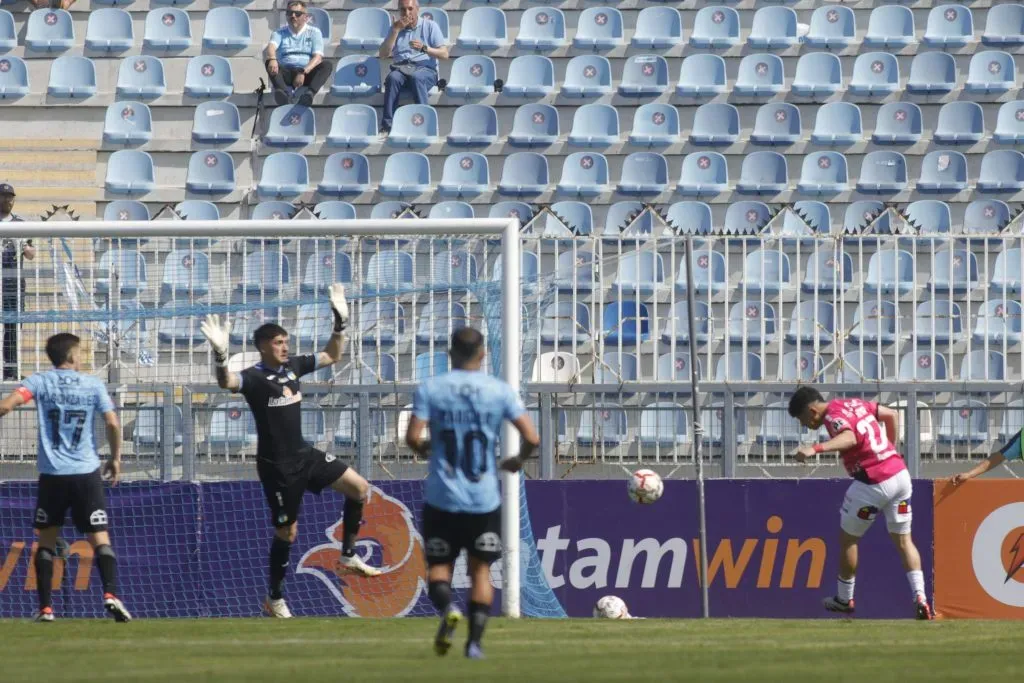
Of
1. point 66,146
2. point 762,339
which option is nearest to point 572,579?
point 762,339

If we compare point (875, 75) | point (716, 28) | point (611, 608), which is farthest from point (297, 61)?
point (611, 608)

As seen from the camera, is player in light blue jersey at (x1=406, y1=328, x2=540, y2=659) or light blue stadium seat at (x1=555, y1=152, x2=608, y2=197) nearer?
player in light blue jersey at (x1=406, y1=328, x2=540, y2=659)

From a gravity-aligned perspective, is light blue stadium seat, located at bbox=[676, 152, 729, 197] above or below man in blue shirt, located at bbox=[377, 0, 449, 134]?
below

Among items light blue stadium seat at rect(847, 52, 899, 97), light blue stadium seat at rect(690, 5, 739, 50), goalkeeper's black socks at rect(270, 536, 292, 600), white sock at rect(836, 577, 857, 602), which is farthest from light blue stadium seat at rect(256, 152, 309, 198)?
white sock at rect(836, 577, 857, 602)

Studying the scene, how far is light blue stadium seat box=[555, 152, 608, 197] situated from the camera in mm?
17734

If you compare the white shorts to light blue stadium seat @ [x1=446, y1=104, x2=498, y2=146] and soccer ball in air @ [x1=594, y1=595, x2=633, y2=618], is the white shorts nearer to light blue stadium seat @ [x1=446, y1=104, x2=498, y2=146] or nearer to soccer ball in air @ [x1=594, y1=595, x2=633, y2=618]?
soccer ball in air @ [x1=594, y1=595, x2=633, y2=618]

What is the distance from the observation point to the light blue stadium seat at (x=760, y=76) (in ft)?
60.6

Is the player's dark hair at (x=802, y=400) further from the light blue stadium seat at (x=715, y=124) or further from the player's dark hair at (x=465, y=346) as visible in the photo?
the light blue stadium seat at (x=715, y=124)

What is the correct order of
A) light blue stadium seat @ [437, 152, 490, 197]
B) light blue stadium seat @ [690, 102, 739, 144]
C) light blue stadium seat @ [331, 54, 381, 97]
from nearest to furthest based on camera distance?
light blue stadium seat @ [437, 152, 490, 197] < light blue stadium seat @ [690, 102, 739, 144] < light blue stadium seat @ [331, 54, 381, 97]

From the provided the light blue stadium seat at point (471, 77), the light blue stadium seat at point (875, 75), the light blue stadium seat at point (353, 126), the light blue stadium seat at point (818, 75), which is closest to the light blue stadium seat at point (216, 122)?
the light blue stadium seat at point (353, 126)

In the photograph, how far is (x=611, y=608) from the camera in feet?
Answer: 39.0

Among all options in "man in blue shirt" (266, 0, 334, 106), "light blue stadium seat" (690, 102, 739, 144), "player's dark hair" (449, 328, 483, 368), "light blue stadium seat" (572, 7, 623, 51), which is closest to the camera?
"player's dark hair" (449, 328, 483, 368)

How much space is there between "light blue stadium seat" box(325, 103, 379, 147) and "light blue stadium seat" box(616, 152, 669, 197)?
295 centimetres

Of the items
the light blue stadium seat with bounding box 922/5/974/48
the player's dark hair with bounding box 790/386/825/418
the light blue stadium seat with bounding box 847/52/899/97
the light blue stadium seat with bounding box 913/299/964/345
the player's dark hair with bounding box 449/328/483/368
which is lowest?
the player's dark hair with bounding box 790/386/825/418
